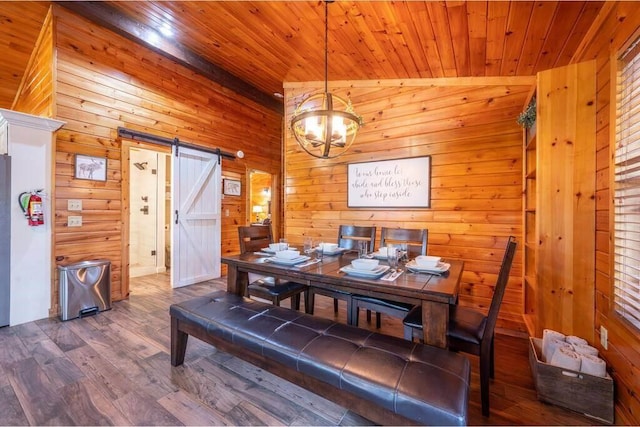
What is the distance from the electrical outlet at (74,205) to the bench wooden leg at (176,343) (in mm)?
2224

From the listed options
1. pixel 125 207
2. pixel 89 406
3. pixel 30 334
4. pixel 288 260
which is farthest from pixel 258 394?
pixel 125 207

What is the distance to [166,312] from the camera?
3.02 metres

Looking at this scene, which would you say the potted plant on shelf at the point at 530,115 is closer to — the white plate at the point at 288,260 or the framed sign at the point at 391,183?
the framed sign at the point at 391,183

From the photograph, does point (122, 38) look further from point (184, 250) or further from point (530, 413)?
point (530, 413)

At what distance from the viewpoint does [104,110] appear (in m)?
3.30

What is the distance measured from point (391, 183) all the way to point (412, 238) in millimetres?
927

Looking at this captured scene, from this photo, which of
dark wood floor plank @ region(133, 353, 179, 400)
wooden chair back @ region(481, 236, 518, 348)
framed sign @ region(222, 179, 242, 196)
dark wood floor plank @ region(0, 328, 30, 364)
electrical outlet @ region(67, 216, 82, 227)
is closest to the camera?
wooden chair back @ region(481, 236, 518, 348)

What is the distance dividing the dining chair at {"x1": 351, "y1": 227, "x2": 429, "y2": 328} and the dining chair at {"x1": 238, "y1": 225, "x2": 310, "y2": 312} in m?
0.62

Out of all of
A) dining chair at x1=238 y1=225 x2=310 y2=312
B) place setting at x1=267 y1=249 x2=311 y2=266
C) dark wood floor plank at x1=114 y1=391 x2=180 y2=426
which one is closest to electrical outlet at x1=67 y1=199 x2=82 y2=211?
dining chair at x1=238 y1=225 x2=310 y2=312

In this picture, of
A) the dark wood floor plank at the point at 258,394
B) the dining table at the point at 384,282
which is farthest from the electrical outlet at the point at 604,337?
the dark wood floor plank at the point at 258,394

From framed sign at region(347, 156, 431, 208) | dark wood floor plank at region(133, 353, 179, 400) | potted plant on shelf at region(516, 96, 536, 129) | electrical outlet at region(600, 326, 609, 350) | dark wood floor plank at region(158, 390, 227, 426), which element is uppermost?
potted plant on shelf at region(516, 96, 536, 129)

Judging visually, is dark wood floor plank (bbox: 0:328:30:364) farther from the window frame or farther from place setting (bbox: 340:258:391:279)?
the window frame

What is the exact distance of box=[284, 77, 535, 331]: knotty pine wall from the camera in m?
2.67

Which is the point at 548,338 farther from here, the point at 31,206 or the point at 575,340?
the point at 31,206
